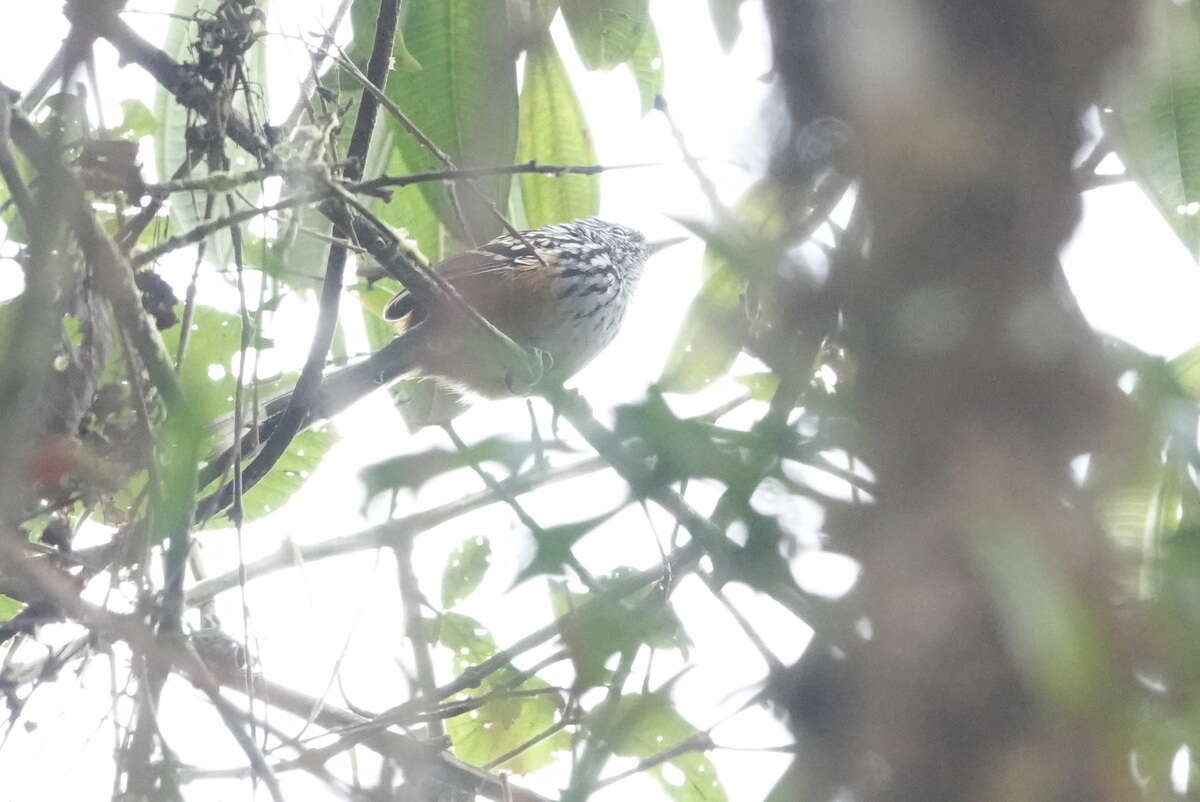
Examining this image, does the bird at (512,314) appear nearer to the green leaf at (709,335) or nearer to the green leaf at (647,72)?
the green leaf at (647,72)

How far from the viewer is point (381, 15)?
6.86ft

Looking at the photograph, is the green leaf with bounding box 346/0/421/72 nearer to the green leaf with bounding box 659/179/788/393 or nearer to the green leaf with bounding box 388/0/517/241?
the green leaf with bounding box 388/0/517/241

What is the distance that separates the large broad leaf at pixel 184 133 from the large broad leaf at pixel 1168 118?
1552 millimetres

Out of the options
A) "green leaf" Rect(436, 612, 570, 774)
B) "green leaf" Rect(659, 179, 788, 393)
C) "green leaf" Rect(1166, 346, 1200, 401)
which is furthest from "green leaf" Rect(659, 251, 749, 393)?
"green leaf" Rect(436, 612, 570, 774)

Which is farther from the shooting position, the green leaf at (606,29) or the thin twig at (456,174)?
the green leaf at (606,29)

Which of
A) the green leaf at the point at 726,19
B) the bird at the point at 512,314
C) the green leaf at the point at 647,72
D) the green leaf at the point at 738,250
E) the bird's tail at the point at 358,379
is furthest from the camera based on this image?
the bird at the point at 512,314

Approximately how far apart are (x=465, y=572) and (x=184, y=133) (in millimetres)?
1031

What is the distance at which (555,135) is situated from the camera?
2609 millimetres

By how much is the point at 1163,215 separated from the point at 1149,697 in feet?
3.89

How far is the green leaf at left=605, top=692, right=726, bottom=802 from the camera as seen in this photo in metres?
0.91

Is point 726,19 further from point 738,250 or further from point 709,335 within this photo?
point 738,250

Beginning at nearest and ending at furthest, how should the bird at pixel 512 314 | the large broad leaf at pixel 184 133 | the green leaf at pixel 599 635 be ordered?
the green leaf at pixel 599 635, the large broad leaf at pixel 184 133, the bird at pixel 512 314

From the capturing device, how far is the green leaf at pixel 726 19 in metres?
1.17

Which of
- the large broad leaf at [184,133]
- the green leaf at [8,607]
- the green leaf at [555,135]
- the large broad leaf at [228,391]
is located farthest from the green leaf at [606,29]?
the green leaf at [8,607]
